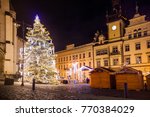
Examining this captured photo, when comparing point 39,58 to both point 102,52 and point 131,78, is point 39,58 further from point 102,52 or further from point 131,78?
point 102,52

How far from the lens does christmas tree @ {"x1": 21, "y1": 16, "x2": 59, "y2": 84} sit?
31156 mm

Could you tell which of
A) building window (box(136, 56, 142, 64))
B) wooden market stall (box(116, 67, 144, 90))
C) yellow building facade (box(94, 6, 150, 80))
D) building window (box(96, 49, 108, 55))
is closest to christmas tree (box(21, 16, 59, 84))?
wooden market stall (box(116, 67, 144, 90))

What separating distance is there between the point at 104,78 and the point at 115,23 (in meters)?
24.8

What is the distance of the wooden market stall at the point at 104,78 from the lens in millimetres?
23672

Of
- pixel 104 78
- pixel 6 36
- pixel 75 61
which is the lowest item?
pixel 104 78

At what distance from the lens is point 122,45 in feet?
149

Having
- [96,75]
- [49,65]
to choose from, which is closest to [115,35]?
[49,65]

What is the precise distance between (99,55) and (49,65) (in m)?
20.6

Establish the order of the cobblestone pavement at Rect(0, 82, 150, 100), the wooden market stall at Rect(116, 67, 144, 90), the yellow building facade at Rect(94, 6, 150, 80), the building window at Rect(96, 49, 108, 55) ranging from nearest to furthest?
1. the cobblestone pavement at Rect(0, 82, 150, 100)
2. the wooden market stall at Rect(116, 67, 144, 90)
3. the yellow building facade at Rect(94, 6, 150, 80)
4. the building window at Rect(96, 49, 108, 55)

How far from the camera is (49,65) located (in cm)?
3200

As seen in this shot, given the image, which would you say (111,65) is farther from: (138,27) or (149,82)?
(149,82)

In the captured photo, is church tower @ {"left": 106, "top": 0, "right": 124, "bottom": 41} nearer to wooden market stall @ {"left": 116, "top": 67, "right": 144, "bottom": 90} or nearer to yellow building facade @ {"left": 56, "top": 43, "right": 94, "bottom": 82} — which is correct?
yellow building facade @ {"left": 56, "top": 43, "right": 94, "bottom": 82}

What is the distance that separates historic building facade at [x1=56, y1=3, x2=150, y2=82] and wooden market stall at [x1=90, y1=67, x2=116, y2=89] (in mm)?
17475

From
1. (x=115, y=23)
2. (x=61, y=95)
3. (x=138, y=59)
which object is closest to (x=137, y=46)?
(x=138, y=59)
